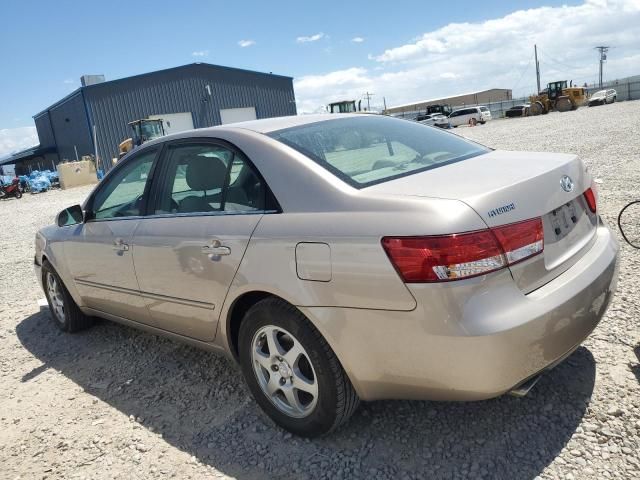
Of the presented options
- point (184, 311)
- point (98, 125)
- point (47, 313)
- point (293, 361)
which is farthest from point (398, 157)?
point (98, 125)

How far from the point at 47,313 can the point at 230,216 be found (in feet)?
12.3

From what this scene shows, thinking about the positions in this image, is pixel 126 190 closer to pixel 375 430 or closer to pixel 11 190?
pixel 375 430

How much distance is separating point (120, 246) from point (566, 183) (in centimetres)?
274

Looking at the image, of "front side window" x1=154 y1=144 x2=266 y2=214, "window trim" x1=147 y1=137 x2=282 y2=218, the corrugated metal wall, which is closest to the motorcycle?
the corrugated metal wall

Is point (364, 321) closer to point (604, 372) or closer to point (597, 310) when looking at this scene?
Result: point (597, 310)

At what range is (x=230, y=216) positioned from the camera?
2.83 metres

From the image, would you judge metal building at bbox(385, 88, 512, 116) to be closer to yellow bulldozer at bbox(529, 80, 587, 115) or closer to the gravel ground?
yellow bulldozer at bbox(529, 80, 587, 115)

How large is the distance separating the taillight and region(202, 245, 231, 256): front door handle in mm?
1866

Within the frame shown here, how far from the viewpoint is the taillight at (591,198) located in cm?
277

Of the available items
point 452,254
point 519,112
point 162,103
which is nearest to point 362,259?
point 452,254

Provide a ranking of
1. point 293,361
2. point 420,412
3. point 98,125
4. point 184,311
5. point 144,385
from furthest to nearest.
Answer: point 98,125
point 144,385
point 184,311
point 420,412
point 293,361

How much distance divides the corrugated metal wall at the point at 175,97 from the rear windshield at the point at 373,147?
1361 inches

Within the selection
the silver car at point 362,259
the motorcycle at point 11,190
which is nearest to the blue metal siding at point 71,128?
the motorcycle at point 11,190

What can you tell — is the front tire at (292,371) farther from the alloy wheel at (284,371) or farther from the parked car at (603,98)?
the parked car at (603,98)
